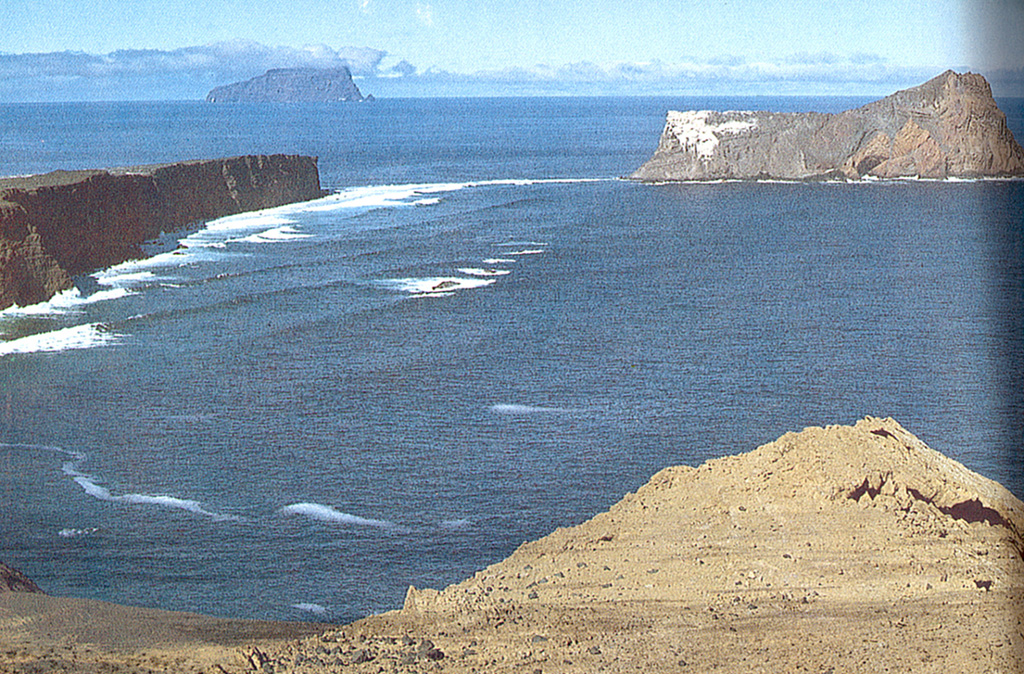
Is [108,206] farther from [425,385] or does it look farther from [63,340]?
[425,385]

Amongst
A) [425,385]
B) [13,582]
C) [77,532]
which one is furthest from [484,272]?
[13,582]

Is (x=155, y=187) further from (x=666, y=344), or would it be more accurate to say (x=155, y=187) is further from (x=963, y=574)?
(x=963, y=574)

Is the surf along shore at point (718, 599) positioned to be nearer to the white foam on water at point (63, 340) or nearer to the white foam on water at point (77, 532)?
the white foam on water at point (77, 532)

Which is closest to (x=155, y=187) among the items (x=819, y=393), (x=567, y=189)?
(x=567, y=189)

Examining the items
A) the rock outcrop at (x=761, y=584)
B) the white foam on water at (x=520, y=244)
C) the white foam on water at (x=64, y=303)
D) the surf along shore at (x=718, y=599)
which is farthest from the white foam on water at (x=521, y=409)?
the white foam on water at (x=520, y=244)

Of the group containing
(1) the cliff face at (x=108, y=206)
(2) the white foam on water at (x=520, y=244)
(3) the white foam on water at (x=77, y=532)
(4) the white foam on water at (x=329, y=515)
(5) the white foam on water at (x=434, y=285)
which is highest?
(1) the cliff face at (x=108, y=206)
